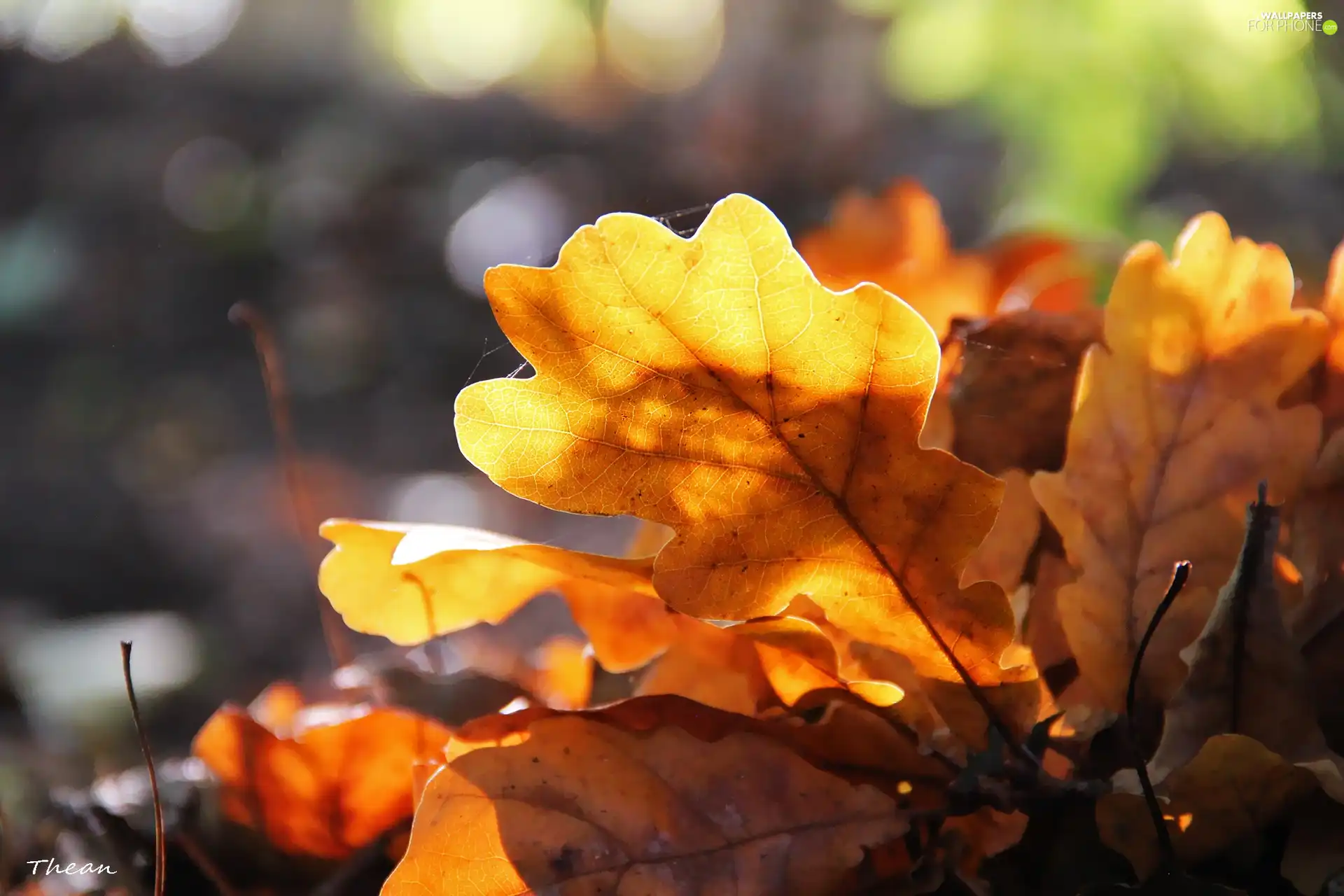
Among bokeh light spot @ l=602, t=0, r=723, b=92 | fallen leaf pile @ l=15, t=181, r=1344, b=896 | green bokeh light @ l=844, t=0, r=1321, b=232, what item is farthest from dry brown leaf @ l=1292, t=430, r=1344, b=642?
bokeh light spot @ l=602, t=0, r=723, b=92

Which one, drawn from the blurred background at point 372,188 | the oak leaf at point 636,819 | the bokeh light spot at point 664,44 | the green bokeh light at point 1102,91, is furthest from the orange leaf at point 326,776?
the bokeh light spot at point 664,44

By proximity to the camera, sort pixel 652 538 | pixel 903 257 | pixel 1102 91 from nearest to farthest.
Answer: pixel 652 538 < pixel 903 257 < pixel 1102 91

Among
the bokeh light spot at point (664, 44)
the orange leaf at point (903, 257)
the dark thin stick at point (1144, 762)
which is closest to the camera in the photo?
the dark thin stick at point (1144, 762)

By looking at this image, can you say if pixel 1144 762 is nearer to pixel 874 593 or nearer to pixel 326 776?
pixel 874 593

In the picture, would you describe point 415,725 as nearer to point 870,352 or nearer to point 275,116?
point 870,352

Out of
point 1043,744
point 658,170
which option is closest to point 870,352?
point 1043,744

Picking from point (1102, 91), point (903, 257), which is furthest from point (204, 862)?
point (1102, 91)

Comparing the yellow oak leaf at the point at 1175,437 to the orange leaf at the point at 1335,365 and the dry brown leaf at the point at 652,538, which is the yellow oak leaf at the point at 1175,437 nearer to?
the orange leaf at the point at 1335,365
